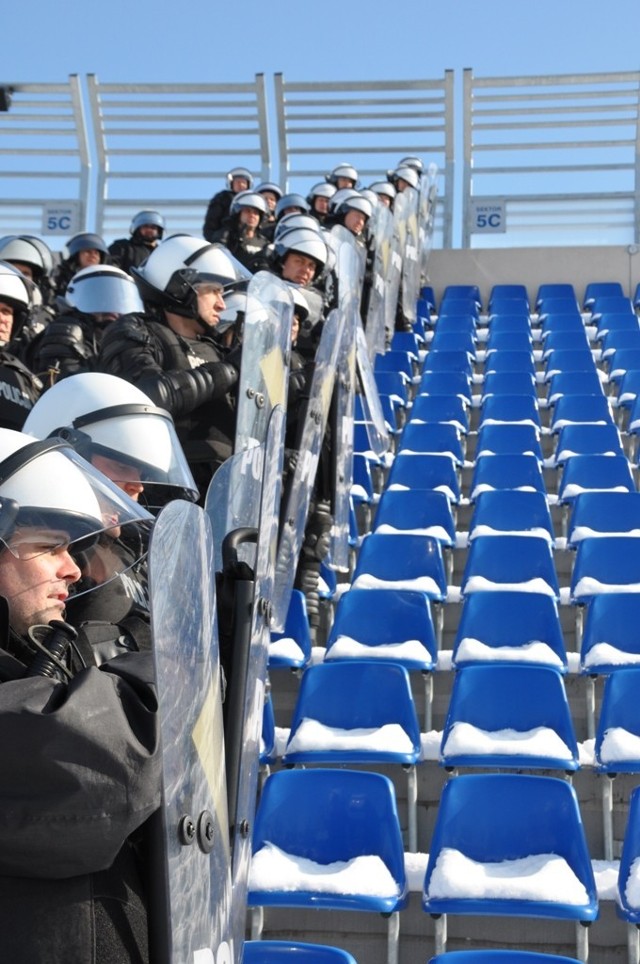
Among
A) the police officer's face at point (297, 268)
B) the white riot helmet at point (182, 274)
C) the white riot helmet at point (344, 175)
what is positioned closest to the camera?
the white riot helmet at point (182, 274)

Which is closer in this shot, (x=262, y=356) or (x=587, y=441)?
(x=262, y=356)

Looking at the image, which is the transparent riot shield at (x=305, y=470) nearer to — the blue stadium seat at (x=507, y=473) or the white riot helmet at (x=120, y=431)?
the blue stadium seat at (x=507, y=473)

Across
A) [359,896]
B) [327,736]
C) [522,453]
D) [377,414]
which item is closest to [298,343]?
[377,414]

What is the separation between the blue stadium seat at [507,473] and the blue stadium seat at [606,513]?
1.76 ft

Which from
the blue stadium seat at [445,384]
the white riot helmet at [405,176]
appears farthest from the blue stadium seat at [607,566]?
the white riot helmet at [405,176]

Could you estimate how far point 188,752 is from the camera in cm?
190

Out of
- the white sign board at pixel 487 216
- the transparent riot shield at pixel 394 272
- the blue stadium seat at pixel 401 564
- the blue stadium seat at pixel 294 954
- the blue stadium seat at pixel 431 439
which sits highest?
the white sign board at pixel 487 216

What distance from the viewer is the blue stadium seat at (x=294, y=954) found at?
9.36 ft

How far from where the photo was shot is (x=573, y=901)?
11.5ft

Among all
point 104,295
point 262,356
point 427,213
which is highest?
point 427,213

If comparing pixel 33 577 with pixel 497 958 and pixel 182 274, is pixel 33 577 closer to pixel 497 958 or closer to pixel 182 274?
pixel 497 958

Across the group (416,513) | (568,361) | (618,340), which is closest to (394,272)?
(568,361)

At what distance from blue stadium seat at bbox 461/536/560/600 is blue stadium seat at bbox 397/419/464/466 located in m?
1.83

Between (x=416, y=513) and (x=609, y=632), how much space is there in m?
1.58
